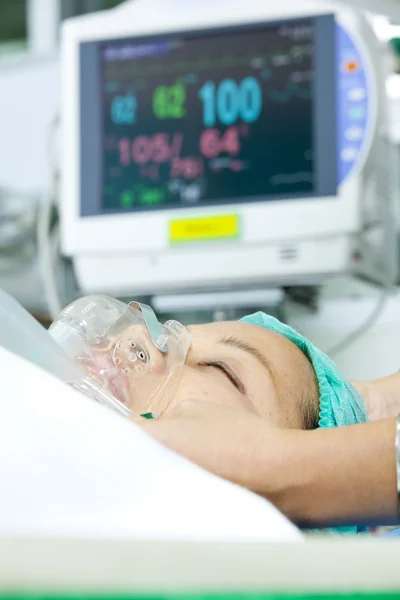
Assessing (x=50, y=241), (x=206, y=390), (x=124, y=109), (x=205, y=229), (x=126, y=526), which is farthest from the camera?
(x=50, y=241)

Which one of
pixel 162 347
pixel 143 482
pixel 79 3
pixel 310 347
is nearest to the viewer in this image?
pixel 143 482

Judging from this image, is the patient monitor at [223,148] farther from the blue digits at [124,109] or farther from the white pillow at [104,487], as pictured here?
the white pillow at [104,487]

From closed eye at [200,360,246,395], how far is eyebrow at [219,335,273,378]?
0.04 metres

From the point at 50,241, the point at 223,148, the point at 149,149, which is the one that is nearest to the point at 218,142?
the point at 223,148

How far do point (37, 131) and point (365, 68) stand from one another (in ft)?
3.39

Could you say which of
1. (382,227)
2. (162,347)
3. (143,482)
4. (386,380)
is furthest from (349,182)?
(143,482)

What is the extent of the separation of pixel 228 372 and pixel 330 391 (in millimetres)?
147

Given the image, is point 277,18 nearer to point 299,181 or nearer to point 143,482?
point 299,181

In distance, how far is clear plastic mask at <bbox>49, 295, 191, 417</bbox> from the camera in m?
0.79

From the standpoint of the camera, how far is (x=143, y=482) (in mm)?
471

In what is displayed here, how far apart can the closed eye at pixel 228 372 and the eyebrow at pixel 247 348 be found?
4 cm

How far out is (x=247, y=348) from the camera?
2.85ft

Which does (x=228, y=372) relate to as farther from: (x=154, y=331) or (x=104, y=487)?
(x=104, y=487)

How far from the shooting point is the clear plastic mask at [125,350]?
786 millimetres
